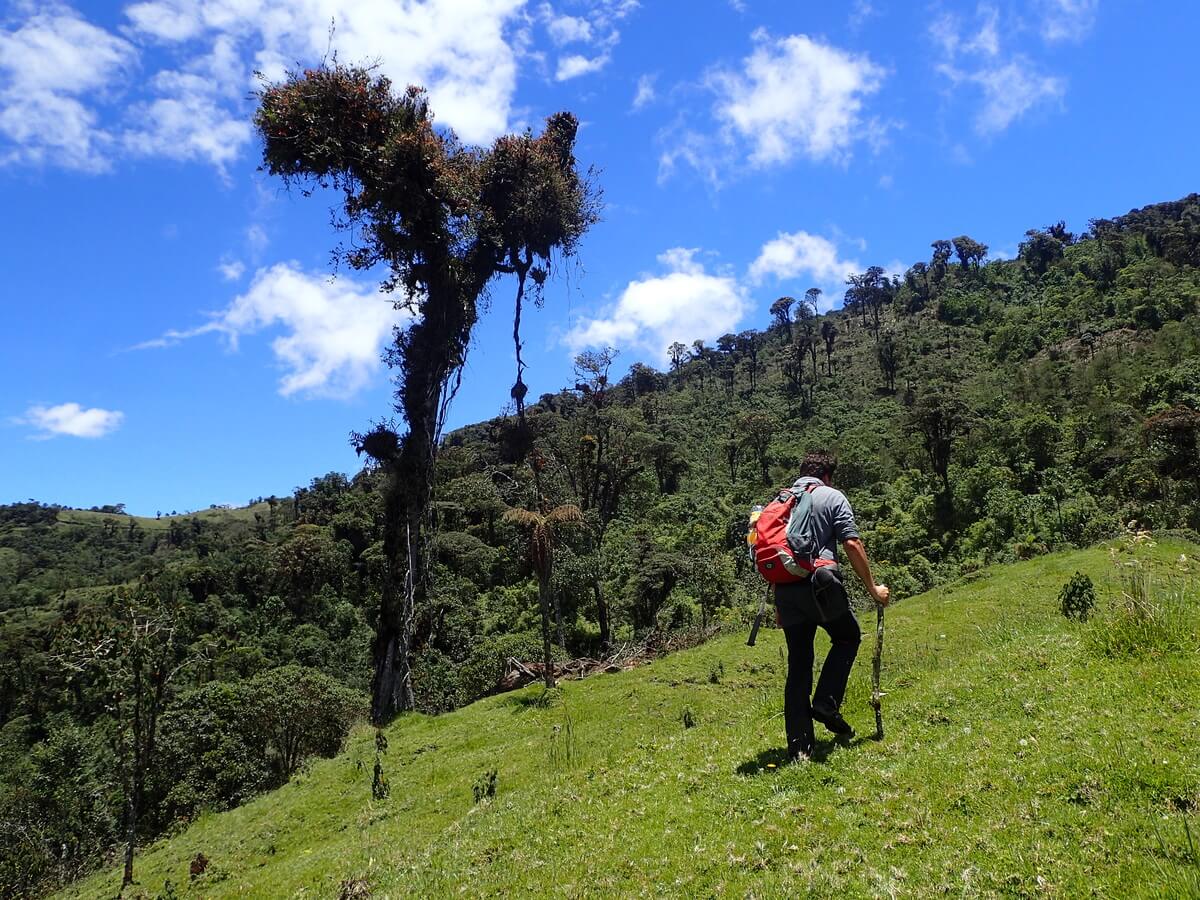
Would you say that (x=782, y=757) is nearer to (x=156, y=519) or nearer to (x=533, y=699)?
(x=533, y=699)

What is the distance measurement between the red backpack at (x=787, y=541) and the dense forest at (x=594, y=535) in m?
9.95

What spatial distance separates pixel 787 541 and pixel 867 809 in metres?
2.08

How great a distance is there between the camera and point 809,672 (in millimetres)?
5805

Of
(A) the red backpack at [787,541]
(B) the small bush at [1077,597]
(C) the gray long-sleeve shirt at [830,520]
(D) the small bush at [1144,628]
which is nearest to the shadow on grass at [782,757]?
(A) the red backpack at [787,541]

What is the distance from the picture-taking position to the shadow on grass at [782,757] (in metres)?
5.97

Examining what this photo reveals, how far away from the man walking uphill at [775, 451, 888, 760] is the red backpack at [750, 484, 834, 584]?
6 cm

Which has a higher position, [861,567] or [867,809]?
[861,567]

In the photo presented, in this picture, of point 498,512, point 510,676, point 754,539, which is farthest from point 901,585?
point 498,512

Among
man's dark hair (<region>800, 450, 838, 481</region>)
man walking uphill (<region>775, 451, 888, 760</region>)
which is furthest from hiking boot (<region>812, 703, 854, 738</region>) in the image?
man's dark hair (<region>800, 450, 838, 481</region>)

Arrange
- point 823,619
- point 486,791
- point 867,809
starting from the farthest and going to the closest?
point 486,791 → point 823,619 → point 867,809

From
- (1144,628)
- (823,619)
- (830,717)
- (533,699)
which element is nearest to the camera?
(823,619)

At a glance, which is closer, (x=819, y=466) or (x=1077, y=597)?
(x=819, y=466)

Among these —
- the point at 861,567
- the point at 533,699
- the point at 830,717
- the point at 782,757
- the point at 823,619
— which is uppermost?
the point at 861,567

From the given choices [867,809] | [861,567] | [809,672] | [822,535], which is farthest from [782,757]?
[822,535]
